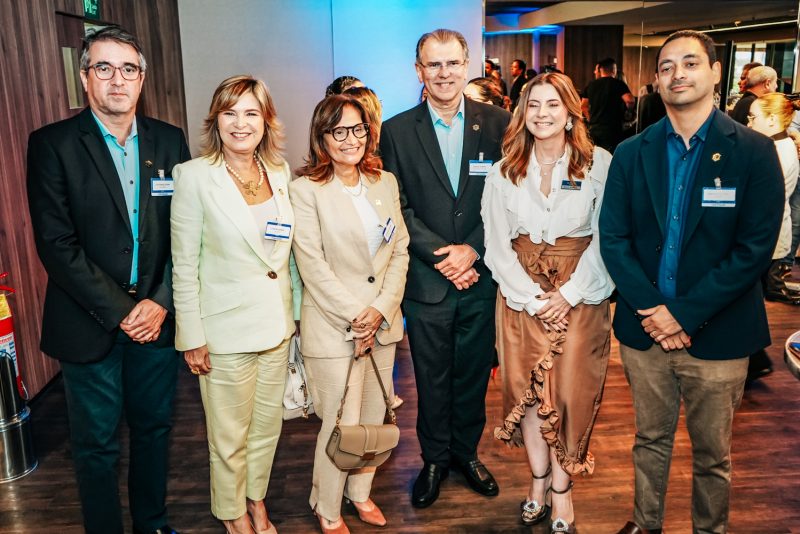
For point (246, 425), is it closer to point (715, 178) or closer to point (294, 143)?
point (715, 178)

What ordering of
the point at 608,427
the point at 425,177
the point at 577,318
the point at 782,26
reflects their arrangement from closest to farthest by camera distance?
1. the point at 577,318
2. the point at 425,177
3. the point at 608,427
4. the point at 782,26

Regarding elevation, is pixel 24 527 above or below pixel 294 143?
below

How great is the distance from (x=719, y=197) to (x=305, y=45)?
500 centimetres

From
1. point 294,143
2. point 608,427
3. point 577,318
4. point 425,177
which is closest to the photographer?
point 577,318

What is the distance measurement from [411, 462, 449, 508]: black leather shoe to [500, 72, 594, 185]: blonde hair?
1.36 meters

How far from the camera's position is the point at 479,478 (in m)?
3.18

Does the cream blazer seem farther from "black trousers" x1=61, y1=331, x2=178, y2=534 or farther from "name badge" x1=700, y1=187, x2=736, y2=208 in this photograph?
"name badge" x1=700, y1=187, x2=736, y2=208

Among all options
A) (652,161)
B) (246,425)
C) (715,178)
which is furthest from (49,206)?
(715,178)

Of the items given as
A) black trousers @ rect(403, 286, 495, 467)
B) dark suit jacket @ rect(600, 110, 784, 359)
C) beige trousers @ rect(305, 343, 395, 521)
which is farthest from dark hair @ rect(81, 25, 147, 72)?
dark suit jacket @ rect(600, 110, 784, 359)

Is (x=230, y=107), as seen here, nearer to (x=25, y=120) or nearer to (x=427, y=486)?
(x=427, y=486)

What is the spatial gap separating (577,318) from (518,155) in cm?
65

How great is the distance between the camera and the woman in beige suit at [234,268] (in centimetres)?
246

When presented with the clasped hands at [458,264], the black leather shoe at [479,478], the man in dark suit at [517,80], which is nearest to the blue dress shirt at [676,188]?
the clasped hands at [458,264]

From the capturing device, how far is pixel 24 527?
2.98 m
